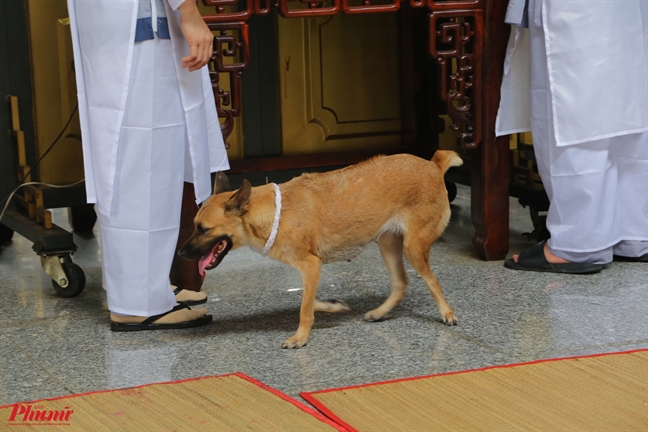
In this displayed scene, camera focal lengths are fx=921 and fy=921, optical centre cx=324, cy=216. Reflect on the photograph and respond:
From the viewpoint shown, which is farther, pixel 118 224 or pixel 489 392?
pixel 118 224

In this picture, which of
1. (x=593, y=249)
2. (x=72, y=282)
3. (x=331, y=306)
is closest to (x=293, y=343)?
(x=331, y=306)

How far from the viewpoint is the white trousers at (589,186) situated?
312 centimetres

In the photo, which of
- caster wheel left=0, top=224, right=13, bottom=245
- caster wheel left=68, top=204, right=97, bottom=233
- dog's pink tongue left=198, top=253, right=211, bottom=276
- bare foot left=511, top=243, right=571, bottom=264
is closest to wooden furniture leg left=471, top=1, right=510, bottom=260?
bare foot left=511, top=243, right=571, bottom=264

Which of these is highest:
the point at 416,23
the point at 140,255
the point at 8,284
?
the point at 416,23

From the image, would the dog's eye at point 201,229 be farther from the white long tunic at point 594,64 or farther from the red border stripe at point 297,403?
the white long tunic at point 594,64

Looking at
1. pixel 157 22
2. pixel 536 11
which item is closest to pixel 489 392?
pixel 157 22

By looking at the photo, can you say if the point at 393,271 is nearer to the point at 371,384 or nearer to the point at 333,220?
the point at 333,220

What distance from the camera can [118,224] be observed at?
2533mm

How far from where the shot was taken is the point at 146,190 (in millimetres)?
2514

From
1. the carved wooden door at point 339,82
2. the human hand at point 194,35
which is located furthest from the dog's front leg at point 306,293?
the carved wooden door at point 339,82

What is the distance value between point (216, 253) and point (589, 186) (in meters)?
1.38

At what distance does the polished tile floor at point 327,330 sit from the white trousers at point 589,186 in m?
0.11

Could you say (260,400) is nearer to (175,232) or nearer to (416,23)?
(175,232)

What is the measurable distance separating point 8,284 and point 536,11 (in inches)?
81.0
